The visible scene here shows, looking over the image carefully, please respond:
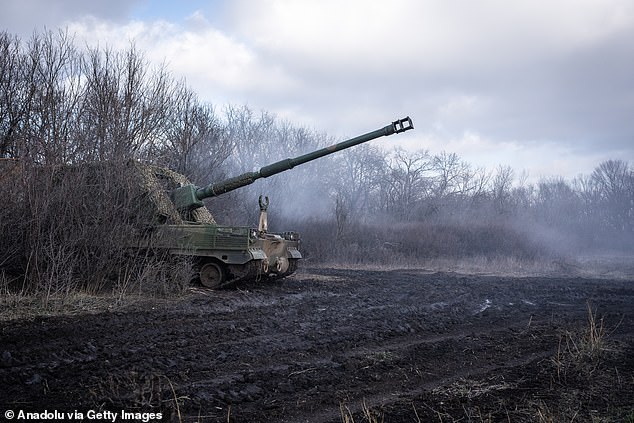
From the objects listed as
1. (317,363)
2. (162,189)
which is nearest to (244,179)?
(162,189)

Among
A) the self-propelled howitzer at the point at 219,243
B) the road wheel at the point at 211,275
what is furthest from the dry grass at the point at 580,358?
the road wheel at the point at 211,275

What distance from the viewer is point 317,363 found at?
5730mm

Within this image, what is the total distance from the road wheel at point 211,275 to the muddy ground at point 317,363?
1.42 metres

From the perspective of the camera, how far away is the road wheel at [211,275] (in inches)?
446

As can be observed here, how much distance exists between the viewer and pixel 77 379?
4723mm

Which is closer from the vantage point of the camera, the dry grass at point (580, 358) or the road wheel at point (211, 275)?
the dry grass at point (580, 358)

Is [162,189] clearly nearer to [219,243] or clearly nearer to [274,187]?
[219,243]

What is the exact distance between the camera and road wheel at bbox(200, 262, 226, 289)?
11328 millimetres

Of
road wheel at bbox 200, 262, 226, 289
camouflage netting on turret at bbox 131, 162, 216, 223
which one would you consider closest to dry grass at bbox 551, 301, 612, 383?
road wheel at bbox 200, 262, 226, 289

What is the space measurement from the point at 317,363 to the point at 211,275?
605 cm

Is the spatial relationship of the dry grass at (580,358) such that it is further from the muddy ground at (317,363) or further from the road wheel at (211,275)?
the road wheel at (211,275)

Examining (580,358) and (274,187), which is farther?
(274,187)

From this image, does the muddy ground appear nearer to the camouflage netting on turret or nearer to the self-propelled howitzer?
the self-propelled howitzer

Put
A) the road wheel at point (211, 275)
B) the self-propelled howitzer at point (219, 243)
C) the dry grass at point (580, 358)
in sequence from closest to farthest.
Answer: the dry grass at point (580, 358), the self-propelled howitzer at point (219, 243), the road wheel at point (211, 275)
